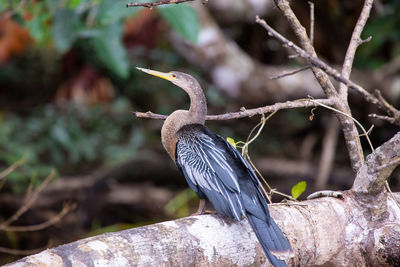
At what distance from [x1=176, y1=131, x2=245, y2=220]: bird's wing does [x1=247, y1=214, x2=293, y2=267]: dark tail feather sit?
0.37 feet

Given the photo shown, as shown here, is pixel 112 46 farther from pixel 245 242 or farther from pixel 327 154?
pixel 327 154

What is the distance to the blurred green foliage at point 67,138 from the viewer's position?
4828 millimetres

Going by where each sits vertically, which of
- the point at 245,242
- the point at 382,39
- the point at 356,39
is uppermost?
the point at 356,39

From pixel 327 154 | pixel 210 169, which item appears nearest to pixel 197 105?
pixel 210 169

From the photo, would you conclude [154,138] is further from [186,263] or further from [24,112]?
[186,263]

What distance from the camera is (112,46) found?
346 cm

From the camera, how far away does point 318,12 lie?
5.12m

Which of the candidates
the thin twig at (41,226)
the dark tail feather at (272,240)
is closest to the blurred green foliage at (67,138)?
the thin twig at (41,226)

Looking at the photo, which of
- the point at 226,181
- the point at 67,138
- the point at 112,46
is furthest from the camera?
the point at 67,138

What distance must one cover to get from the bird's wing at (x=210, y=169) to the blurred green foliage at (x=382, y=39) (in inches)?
103

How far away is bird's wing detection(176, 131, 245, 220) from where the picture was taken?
199cm

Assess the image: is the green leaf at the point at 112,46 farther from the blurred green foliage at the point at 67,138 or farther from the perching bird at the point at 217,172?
the blurred green foliage at the point at 67,138

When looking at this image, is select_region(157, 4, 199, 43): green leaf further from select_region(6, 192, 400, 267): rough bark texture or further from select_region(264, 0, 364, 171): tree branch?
select_region(6, 192, 400, 267): rough bark texture

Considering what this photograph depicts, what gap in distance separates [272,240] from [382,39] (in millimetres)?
3169
